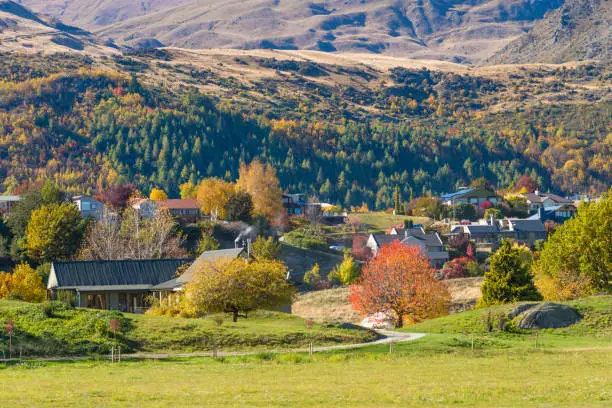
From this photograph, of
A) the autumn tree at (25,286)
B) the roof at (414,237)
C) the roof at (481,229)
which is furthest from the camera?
the roof at (481,229)

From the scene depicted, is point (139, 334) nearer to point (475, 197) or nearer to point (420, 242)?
point (420, 242)

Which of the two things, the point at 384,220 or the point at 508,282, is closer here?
the point at 508,282

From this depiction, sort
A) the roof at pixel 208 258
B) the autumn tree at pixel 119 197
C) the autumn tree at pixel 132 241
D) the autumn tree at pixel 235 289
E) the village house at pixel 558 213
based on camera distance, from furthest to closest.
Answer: the village house at pixel 558 213
the autumn tree at pixel 119 197
the autumn tree at pixel 132 241
the roof at pixel 208 258
the autumn tree at pixel 235 289

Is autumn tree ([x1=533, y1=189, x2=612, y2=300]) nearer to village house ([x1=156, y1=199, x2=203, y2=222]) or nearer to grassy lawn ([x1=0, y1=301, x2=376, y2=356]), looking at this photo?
grassy lawn ([x1=0, y1=301, x2=376, y2=356])

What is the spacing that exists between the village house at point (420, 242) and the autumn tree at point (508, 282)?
2137 inches

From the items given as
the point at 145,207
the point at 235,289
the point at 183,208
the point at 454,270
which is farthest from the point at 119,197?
the point at 235,289

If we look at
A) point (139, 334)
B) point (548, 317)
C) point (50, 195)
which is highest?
point (50, 195)

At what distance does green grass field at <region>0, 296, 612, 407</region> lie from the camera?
89.5 feet

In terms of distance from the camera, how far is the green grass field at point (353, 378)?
27266mm

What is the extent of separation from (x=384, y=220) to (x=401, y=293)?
289 feet

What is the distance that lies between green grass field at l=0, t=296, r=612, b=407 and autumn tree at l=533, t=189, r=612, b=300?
85.4 ft

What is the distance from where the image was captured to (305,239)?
132 m

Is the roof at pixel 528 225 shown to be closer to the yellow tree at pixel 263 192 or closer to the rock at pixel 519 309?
the yellow tree at pixel 263 192

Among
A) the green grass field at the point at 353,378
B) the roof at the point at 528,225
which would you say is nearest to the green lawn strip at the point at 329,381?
the green grass field at the point at 353,378
